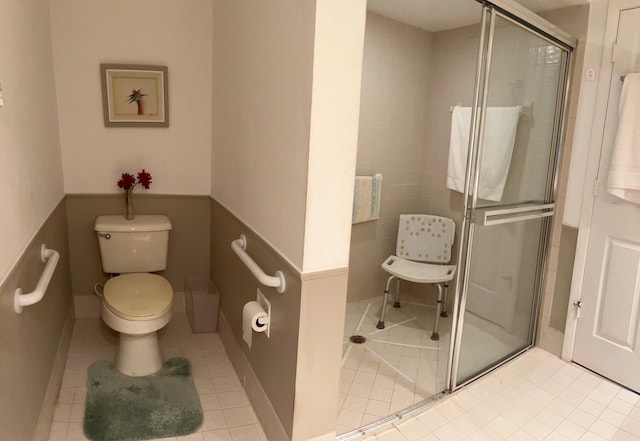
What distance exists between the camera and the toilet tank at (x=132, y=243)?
245 centimetres

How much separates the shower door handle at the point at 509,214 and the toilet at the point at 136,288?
1.58 m

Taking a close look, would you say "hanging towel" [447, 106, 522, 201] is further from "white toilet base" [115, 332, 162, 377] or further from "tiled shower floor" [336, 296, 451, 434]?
"white toilet base" [115, 332, 162, 377]

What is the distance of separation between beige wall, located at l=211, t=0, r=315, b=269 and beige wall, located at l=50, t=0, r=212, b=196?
0.68 ft

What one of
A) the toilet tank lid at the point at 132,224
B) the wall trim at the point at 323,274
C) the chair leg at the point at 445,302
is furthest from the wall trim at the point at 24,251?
the chair leg at the point at 445,302

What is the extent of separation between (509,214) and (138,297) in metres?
1.91

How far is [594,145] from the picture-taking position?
92.2 inches

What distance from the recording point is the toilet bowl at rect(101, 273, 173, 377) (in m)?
2.05

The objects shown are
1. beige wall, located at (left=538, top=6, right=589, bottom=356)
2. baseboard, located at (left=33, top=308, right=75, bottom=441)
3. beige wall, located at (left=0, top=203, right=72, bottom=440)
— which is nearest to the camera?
beige wall, located at (left=0, top=203, right=72, bottom=440)

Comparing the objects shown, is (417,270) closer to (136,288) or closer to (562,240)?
(562,240)

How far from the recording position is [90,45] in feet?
8.01

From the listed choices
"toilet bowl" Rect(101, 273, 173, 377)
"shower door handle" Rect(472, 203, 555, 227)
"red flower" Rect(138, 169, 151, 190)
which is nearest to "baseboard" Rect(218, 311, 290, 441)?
"toilet bowl" Rect(101, 273, 173, 377)

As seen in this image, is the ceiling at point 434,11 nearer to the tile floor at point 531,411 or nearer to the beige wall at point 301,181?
the beige wall at point 301,181

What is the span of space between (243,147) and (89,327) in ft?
5.03

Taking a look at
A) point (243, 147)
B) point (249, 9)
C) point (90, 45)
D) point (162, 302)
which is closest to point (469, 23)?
point (249, 9)
